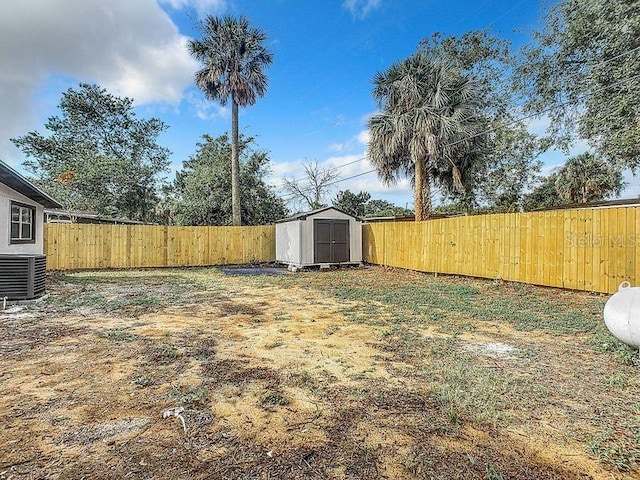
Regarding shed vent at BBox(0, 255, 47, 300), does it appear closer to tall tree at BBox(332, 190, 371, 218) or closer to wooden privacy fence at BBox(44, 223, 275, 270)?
wooden privacy fence at BBox(44, 223, 275, 270)

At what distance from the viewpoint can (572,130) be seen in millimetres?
11258

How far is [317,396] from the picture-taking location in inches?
101

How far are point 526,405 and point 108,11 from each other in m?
11.0

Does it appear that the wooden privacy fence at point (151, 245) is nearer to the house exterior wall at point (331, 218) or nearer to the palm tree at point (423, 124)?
the house exterior wall at point (331, 218)

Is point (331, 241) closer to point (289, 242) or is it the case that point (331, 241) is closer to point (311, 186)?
point (289, 242)

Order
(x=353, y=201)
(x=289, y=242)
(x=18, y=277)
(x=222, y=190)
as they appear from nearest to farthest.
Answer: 1. (x=18, y=277)
2. (x=289, y=242)
3. (x=222, y=190)
4. (x=353, y=201)

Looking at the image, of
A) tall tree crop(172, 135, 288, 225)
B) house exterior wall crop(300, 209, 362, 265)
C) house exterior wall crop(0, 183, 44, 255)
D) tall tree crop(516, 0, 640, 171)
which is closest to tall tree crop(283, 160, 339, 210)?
tall tree crop(172, 135, 288, 225)

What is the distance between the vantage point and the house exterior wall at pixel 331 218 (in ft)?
37.8

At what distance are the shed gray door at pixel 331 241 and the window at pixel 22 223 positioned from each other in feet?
24.1

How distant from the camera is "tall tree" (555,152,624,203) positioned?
1139cm

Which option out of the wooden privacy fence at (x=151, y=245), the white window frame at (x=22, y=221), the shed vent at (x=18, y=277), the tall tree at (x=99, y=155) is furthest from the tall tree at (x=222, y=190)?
the shed vent at (x=18, y=277)

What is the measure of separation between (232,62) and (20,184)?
10.4 metres

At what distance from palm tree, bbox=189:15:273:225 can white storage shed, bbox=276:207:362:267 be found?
393cm

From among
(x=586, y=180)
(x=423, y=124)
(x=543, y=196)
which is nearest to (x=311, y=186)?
(x=423, y=124)
